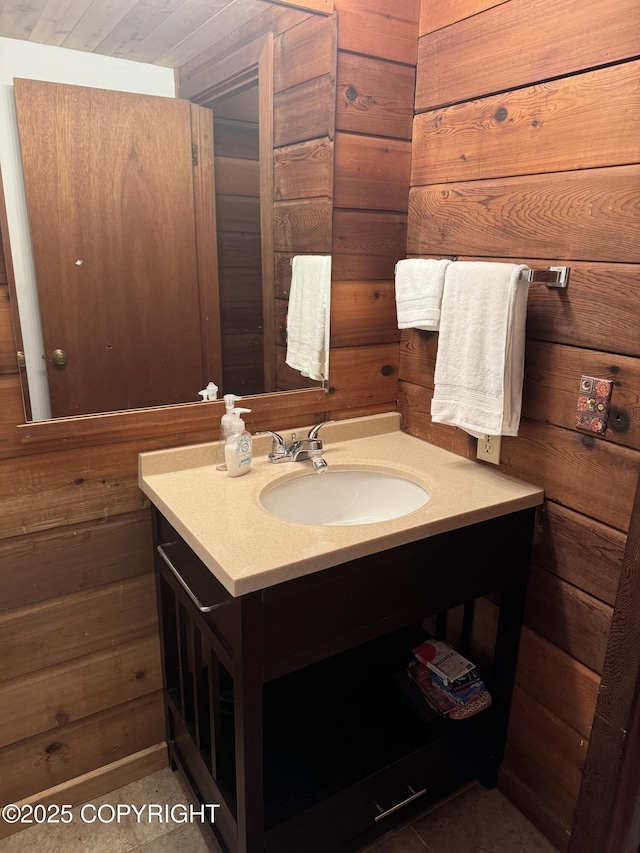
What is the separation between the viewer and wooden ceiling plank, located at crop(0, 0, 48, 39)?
1.08 metres

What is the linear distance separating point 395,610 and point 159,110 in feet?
3.69

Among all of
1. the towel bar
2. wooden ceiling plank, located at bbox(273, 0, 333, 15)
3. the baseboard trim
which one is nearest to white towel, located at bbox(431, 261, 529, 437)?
the towel bar

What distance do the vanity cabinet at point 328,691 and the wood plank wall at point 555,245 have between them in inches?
3.8

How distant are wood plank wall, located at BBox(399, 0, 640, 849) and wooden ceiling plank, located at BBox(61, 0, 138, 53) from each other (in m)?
0.72

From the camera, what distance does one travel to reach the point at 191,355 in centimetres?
139

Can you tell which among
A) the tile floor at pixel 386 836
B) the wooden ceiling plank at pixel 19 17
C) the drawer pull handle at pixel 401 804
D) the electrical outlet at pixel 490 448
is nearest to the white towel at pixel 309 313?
the electrical outlet at pixel 490 448

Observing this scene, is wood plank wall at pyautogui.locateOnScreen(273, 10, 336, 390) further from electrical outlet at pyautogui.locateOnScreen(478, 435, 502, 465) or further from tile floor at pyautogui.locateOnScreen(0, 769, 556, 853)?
tile floor at pyautogui.locateOnScreen(0, 769, 556, 853)

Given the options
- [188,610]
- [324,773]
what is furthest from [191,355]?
[324,773]

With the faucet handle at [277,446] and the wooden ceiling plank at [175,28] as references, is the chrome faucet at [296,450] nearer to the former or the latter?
the faucet handle at [277,446]

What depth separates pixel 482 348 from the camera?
1313 millimetres

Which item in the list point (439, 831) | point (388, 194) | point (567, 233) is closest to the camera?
point (567, 233)

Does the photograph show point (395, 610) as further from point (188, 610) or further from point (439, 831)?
point (439, 831)

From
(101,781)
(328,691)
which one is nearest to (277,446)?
(328,691)

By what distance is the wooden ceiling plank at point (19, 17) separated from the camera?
1075mm
